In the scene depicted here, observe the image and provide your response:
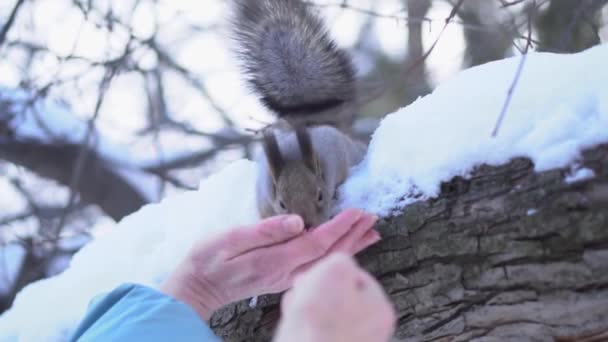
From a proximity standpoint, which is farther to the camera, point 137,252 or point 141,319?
point 137,252

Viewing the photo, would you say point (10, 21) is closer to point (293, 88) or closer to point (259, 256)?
point (293, 88)

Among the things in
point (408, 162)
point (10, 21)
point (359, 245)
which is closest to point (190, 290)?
point (359, 245)

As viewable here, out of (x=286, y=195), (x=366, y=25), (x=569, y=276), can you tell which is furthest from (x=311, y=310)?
(x=366, y=25)

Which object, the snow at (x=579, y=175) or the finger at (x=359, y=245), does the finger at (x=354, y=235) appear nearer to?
the finger at (x=359, y=245)

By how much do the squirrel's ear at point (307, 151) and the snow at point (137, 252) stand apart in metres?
0.15

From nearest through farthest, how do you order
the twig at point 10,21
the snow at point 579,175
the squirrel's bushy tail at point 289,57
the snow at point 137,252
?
1. the snow at point 579,175
2. the snow at point 137,252
3. the squirrel's bushy tail at point 289,57
4. the twig at point 10,21

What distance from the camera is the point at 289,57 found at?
1.82 m

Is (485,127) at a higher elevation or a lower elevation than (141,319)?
higher

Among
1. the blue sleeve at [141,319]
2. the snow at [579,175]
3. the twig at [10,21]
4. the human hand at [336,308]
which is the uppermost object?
the twig at [10,21]

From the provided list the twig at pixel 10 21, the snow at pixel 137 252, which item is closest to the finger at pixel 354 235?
the snow at pixel 137 252

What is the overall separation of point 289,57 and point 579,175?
1.01 m

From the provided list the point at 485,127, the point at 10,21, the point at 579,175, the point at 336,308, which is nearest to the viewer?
the point at 336,308

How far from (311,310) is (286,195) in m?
1.17

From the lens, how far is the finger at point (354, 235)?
1132 mm
